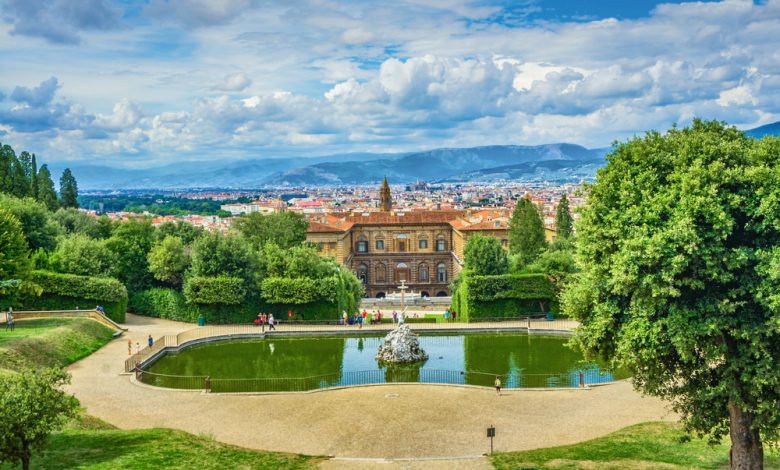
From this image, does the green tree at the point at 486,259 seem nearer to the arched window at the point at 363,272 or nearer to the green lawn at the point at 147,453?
the green lawn at the point at 147,453

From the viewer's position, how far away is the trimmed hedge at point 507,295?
4641 cm

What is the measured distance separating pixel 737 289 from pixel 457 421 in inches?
426

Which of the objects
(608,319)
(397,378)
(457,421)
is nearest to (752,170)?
(608,319)

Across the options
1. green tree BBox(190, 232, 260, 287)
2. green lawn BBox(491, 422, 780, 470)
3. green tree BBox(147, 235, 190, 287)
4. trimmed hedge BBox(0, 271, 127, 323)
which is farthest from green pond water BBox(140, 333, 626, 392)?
green tree BBox(147, 235, 190, 287)

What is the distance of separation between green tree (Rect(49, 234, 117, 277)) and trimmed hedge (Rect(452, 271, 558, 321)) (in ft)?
78.1

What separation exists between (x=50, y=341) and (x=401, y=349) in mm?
16456

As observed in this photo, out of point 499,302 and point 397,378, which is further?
point 499,302

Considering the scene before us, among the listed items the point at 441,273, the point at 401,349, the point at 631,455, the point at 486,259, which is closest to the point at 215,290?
the point at 401,349

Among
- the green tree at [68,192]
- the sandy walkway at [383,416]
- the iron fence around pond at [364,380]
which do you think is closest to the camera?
the sandy walkway at [383,416]

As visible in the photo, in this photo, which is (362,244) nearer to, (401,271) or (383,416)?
(401,271)

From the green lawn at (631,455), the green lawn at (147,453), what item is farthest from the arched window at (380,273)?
the green lawn at (631,455)

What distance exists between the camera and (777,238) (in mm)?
16266

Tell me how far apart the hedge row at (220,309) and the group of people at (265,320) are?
766 mm

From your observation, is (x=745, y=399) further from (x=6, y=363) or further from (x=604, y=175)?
(x=6, y=363)
